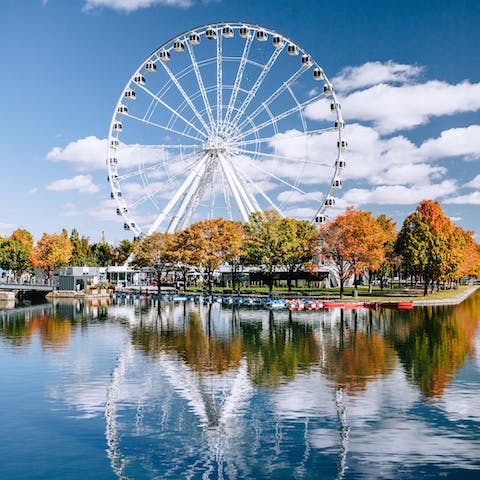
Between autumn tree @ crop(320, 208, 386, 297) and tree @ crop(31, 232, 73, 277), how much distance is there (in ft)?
229

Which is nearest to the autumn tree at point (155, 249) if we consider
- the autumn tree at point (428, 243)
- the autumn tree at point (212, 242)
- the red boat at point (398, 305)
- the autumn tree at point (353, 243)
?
the autumn tree at point (212, 242)

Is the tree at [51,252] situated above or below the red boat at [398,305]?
above

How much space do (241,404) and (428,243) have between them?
7247 cm

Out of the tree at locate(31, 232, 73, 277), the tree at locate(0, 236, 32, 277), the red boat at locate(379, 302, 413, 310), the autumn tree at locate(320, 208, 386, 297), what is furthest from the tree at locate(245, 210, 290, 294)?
the tree at locate(0, 236, 32, 277)

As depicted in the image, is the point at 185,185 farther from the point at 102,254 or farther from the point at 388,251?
the point at 102,254

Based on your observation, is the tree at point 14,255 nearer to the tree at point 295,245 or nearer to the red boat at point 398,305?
the tree at point 295,245

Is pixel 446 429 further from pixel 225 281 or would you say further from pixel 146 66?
pixel 225 281

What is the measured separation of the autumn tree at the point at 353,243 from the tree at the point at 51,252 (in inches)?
2752

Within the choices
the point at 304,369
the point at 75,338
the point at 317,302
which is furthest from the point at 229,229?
the point at 304,369

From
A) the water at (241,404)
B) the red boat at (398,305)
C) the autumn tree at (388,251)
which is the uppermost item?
the autumn tree at (388,251)

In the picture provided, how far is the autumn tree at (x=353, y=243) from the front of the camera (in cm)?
8925

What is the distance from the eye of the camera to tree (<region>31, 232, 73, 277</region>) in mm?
139000

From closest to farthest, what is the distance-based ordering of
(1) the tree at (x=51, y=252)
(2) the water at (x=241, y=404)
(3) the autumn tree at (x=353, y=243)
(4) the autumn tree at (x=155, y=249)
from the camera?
(2) the water at (x=241, y=404)
(3) the autumn tree at (x=353, y=243)
(4) the autumn tree at (x=155, y=249)
(1) the tree at (x=51, y=252)

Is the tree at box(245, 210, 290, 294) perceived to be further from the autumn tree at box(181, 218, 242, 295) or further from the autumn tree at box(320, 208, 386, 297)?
the autumn tree at box(320, 208, 386, 297)
